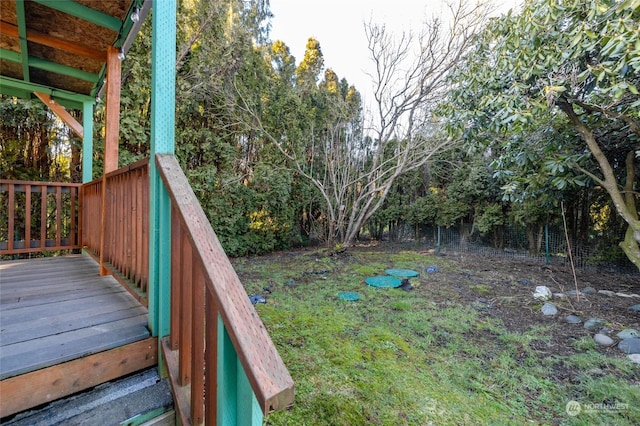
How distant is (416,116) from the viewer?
7.66 metres

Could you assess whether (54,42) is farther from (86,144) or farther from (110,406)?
(110,406)

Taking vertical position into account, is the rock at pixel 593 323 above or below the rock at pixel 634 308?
below

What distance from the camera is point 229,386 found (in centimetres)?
75

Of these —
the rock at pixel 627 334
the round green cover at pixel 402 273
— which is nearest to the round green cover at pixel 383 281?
the round green cover at pixel 402 273

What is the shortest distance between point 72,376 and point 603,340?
4.71 metres

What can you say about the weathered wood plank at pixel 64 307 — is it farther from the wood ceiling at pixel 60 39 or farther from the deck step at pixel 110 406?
the wood ceiling at pixel 60 39

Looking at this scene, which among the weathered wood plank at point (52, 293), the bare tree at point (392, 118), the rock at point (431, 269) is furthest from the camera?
the bare tree at point (392, 118)

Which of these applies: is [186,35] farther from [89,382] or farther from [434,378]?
[434,378]

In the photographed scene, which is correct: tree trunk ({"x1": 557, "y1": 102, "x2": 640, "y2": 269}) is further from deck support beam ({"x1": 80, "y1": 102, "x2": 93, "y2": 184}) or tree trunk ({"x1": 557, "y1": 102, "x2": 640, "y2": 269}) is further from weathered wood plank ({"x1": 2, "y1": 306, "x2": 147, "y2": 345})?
deck support beam ({"x1": 80, "y1": 102, "x2": 93, "y2": 184})

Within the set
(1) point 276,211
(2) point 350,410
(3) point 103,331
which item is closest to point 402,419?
(2) point 350,410

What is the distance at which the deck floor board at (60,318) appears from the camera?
110 centimetres

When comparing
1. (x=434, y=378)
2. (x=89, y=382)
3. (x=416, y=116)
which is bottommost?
(x=434, y=378)

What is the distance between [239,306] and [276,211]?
26.0 feet

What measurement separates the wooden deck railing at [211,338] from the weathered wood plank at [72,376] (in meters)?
0.14
